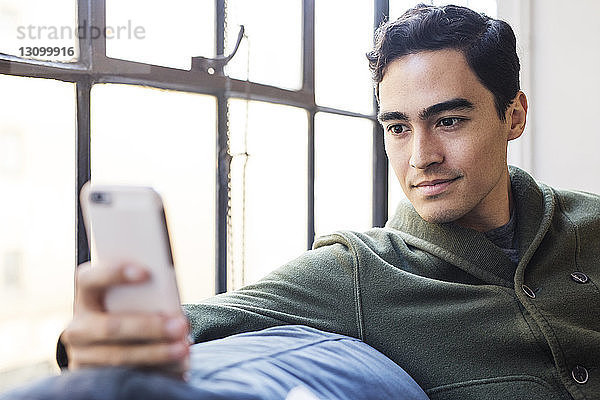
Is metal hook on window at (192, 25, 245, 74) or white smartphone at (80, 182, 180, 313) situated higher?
metal hook on window at (192, 25, 245, 74)

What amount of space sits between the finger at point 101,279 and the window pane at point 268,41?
103 centimetres

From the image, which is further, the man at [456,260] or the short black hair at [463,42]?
the short black hair at [463,42]

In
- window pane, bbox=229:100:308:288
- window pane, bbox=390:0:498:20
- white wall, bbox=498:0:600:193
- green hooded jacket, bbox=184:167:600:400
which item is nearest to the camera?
green hooded jacket, bbox=184:167:600:400

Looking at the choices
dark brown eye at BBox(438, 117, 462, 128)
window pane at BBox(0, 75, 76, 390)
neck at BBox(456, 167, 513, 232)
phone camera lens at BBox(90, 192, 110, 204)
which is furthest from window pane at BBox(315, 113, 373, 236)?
phone camera lens at BBox(90, 192, 110, 204)

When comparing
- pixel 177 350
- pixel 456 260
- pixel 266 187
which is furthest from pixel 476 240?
pixel 177 350

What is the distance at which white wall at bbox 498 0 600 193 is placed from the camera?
2754 millimetres

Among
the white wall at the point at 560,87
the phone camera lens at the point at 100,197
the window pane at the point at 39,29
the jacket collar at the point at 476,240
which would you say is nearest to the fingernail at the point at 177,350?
the phone camera lens at the point at 100,197

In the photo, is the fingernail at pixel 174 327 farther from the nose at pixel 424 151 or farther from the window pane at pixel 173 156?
the nose at pixel 424 151

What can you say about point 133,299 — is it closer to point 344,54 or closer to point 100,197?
point 100,197

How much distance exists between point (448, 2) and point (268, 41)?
84cm

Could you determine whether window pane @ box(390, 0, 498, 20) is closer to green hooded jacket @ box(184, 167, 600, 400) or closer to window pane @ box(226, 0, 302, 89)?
window pane @ box(226, 0, 302, 89)

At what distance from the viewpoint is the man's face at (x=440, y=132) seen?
4.66ft

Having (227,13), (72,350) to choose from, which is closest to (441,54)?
(227,13)

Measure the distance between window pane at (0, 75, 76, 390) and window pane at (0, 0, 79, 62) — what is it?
49 millimetres
